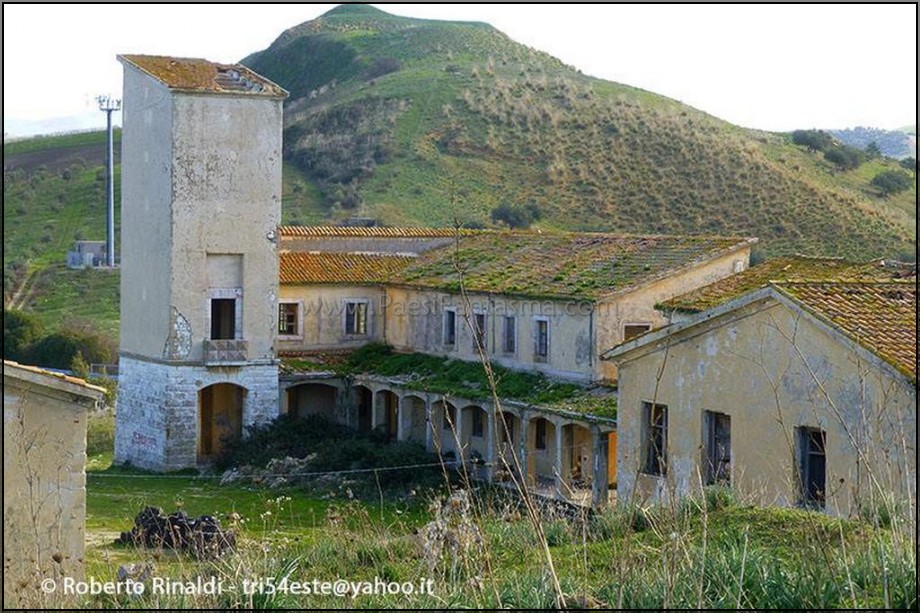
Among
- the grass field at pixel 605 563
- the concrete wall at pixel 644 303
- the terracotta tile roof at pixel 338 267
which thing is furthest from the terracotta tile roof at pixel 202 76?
the grass field at pixel 605 563

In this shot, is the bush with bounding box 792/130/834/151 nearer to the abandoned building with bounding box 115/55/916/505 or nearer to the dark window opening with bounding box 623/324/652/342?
the abandoned building with bounding box 115/55/916/505

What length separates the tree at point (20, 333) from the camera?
4984 centimetres

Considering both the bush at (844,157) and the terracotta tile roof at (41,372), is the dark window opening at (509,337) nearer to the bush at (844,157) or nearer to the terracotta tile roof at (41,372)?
the terracotta tile roof at (41,372)

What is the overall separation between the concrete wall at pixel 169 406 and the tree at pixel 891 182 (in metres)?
43.2

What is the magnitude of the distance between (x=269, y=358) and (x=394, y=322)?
4144 mm

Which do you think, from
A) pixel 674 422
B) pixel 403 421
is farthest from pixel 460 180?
pixel 674 422

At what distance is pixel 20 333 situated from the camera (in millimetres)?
50750

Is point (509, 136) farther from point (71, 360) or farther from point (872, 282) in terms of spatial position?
point (872, 282)

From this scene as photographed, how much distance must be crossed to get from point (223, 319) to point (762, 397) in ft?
64.9

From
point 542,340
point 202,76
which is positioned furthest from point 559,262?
point 202,76

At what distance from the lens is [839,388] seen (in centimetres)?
1984

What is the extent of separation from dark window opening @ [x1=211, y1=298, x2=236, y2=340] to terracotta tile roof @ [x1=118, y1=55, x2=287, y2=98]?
5.19 m

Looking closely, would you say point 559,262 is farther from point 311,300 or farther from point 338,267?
point 311,300

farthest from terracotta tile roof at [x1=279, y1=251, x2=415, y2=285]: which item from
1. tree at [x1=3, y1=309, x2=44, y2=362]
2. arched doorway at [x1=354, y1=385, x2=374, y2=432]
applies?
tree at [x1=3, y1=309, x2=44, y2=362]
